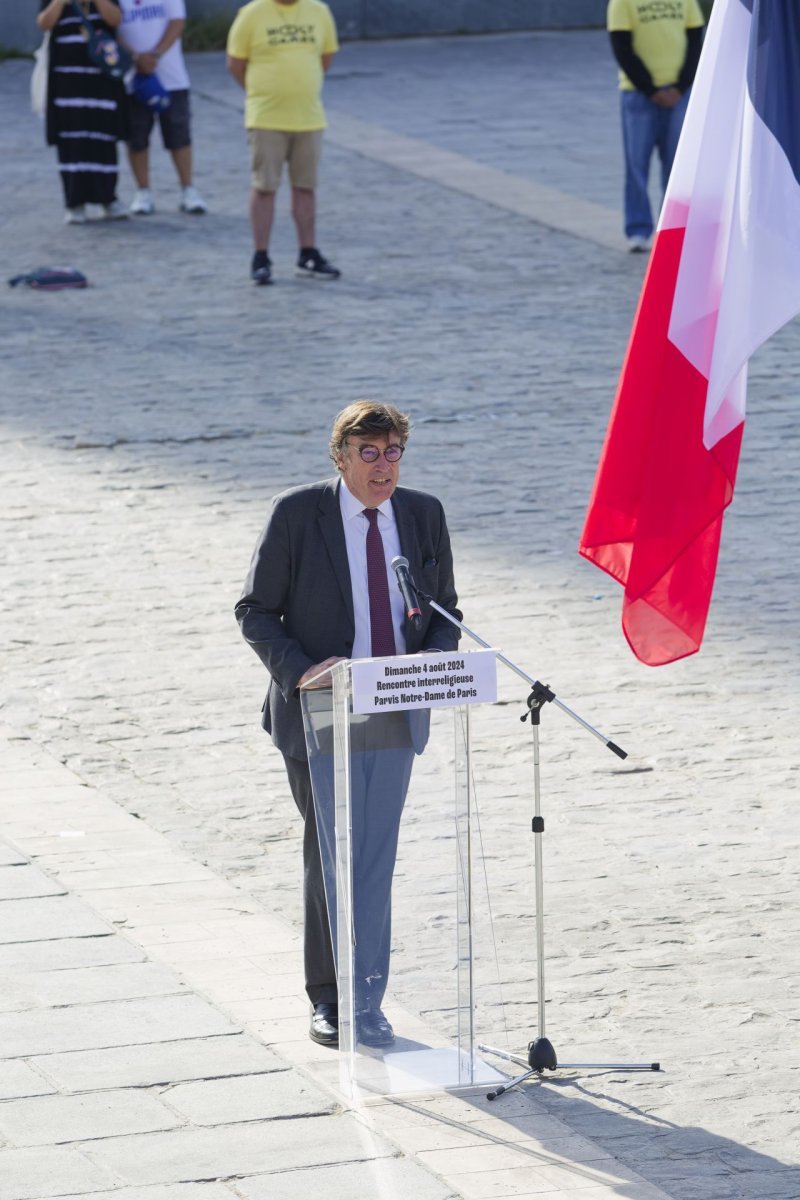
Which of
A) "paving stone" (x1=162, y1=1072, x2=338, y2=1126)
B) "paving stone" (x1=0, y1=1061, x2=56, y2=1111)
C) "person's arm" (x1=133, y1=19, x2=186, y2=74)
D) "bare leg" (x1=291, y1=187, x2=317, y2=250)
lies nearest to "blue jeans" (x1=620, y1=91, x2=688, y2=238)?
"bare leg" (x1=291, y1=187, x2=317, y2=250)

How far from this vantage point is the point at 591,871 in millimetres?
7086

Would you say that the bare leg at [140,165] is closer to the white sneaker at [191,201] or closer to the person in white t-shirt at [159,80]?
the person in white t-shirt at [159,80]

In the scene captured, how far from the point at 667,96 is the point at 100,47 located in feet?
15.3

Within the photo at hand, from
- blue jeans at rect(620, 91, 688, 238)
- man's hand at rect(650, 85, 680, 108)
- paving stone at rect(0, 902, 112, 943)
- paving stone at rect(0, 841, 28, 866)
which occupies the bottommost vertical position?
paving stone at rect(0, 841, 28, 866)

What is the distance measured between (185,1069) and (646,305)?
2.39 m

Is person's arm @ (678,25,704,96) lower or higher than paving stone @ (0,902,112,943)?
higher

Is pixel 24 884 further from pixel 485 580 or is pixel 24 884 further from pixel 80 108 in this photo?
pixel 80 108

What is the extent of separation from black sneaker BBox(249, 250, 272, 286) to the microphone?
10843 mm

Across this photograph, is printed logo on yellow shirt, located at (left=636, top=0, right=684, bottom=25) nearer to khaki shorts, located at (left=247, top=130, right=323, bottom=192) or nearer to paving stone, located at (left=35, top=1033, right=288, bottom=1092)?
khaki shorts, located at (left=247, top=130, right=323, bottom=192)

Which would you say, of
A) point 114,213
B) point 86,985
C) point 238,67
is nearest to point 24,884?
point 86,985

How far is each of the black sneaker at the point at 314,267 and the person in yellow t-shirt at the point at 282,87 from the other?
475mm

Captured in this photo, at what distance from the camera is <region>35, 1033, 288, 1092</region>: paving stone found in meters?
5.53

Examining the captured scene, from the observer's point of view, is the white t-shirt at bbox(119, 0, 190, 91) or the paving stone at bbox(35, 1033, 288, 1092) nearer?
the paving stone at bbox(35, 1033, 288, 1092)

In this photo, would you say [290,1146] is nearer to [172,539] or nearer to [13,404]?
[172,539]
